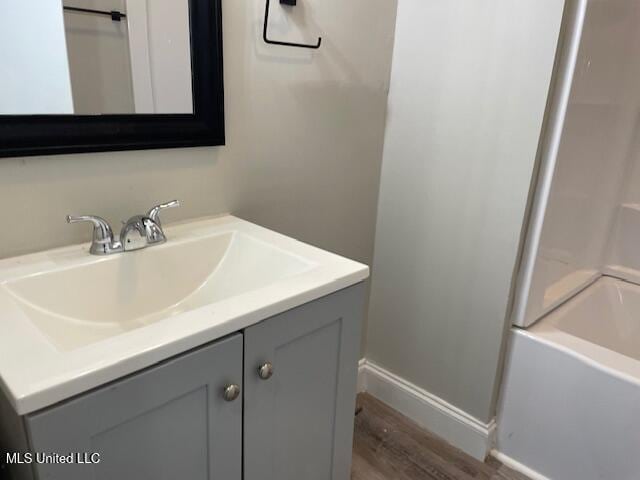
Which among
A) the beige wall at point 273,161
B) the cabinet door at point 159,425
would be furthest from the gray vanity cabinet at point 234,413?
the beige wall at point 273,161

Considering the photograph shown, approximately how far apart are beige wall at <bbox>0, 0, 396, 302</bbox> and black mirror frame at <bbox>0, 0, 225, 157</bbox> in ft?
0.10

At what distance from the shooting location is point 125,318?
108cm

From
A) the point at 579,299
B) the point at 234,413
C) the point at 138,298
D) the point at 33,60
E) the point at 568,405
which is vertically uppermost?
the point at 33,60

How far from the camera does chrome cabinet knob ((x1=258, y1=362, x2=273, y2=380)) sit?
3.02ft

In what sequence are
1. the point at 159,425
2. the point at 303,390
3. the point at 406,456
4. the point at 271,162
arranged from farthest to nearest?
the point at 406,456
the point at 271,162
the point at 303,390
the point at 159,425

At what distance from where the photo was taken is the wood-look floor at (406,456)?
167 centimetres

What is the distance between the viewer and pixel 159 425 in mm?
786

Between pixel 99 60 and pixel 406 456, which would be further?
pixel 406 456

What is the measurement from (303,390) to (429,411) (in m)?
0.99

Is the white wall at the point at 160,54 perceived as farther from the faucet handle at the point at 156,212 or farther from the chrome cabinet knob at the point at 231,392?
the chrome cabinet knob at the point at 231,392

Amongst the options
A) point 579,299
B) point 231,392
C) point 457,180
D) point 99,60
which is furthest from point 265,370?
point 579,299

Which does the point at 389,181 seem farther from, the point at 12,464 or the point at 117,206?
the point at 12,464

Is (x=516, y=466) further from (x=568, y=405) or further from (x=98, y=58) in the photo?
(x=98, y=58)

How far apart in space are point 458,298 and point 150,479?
1.20 m
